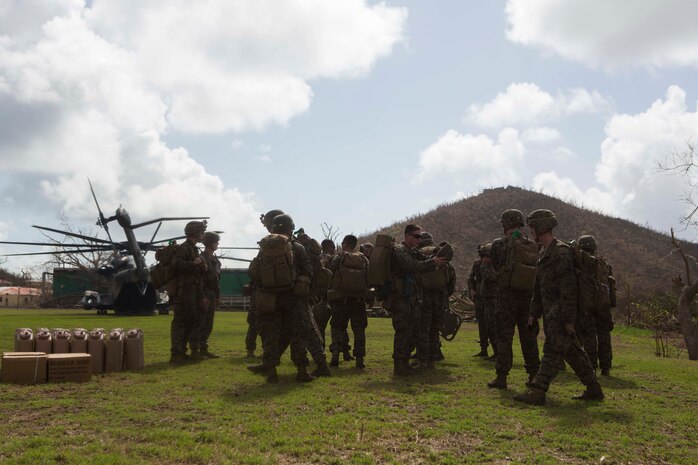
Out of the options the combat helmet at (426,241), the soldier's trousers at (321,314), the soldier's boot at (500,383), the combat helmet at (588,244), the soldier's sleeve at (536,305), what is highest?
the combat helmet at (426,241)

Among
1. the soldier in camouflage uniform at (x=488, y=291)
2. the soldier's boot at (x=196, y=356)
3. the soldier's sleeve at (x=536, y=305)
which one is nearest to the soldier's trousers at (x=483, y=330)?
the soldier in camouflage uniform at (x=488, y=291)

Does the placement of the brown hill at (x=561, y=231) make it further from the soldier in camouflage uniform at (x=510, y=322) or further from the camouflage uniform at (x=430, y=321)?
the soldier in camouflage uniform at (x=510, y=322)

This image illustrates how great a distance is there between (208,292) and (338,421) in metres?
5.95

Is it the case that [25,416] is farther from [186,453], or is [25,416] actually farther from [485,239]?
[485,239]

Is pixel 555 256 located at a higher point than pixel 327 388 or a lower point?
higher

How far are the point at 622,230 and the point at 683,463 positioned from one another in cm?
7788

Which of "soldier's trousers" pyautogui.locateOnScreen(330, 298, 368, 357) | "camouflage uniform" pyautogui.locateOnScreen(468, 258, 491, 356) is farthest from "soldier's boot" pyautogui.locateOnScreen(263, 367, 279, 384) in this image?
"camouflage uniform" pyautogui.locateOnScreen(468, 258, 491, 356)

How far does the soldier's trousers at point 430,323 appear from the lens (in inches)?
356

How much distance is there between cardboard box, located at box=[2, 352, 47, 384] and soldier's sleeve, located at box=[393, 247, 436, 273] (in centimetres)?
483

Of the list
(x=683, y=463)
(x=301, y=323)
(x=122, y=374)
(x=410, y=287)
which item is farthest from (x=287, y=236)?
(x=683, y=463)

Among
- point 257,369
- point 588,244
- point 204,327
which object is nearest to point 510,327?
point 588,244

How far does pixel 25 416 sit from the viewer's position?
5398mm

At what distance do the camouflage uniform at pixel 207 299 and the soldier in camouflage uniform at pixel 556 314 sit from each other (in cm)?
575

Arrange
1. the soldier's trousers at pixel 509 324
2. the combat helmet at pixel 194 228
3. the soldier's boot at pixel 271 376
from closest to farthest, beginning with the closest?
the soldier's trousers at pixel 509 324 → the soldier's boot at pixel 271 376 → the combat helmet at pixel 194 228
